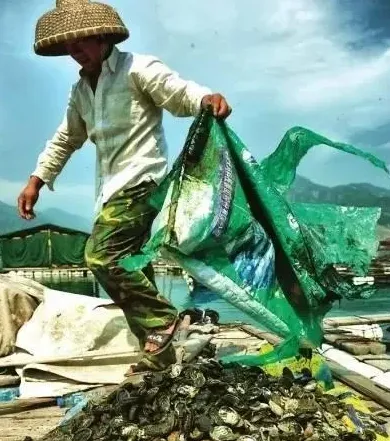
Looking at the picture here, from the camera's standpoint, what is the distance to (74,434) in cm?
279

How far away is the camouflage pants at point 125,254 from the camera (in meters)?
3.59

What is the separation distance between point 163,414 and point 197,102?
1.45 m

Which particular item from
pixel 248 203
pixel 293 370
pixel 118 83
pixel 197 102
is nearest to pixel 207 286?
pixel 248 203

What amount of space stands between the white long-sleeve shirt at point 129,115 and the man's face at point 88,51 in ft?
0.17

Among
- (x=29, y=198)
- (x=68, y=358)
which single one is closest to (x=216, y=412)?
(x=68, y=358)

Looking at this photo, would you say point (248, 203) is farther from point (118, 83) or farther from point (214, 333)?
point (214, 333)

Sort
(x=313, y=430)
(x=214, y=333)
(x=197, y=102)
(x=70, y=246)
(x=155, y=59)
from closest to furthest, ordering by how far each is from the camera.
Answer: (x=313, y=430)
(x=197, y=102)
(x=155, y=59)
(x=214, y=333)
(x=70, y=246)

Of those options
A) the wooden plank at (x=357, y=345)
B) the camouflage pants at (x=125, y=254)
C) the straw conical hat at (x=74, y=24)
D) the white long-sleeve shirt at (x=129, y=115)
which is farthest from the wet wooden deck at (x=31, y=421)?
A: the straw conical hat at (x=74, y=24)

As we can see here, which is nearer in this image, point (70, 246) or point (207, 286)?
point (207, 286)

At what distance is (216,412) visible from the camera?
270cm

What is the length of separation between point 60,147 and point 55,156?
6 cm

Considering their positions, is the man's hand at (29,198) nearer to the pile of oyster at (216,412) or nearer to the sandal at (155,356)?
the sandal at (155,356)

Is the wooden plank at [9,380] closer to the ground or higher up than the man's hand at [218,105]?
closer to the ground

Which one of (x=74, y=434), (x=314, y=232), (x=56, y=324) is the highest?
(x=314, y=232)
